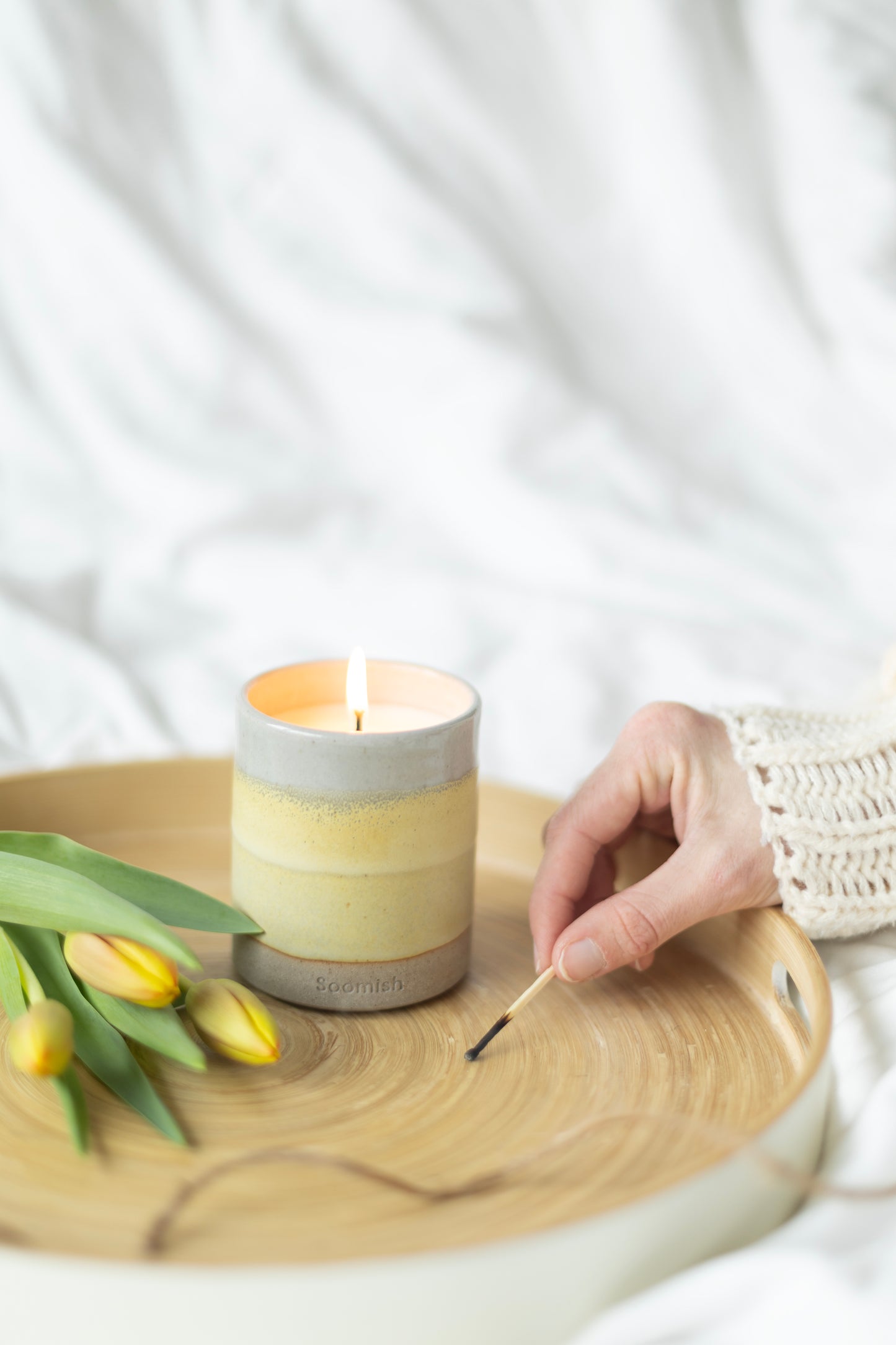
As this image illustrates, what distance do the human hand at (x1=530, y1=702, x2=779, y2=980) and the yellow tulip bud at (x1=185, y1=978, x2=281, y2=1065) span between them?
0.57 feet

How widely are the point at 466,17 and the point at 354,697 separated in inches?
53.9

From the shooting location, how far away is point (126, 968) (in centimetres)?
60

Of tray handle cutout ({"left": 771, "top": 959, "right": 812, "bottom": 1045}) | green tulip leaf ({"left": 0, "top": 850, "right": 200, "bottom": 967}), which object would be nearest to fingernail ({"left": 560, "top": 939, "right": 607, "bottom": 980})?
tray handle cutout ({"left": 771, "top": 959, "right": 812, "bottom": 1045})

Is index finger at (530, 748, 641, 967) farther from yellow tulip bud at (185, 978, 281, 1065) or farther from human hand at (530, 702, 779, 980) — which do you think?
yellow tulip bud at (185, 978, 281, 1065)

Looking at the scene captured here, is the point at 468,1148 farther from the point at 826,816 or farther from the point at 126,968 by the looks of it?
the point at 826,816

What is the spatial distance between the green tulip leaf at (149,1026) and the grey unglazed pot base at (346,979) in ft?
0.30

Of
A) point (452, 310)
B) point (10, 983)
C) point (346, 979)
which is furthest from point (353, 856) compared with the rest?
point (452, 310)

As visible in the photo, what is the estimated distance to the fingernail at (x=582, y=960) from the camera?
0.71 metres

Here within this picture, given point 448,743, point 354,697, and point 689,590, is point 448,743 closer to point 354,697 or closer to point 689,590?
point 354,697

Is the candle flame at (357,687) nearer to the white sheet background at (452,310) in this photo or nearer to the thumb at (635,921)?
the thumb at (635,921)

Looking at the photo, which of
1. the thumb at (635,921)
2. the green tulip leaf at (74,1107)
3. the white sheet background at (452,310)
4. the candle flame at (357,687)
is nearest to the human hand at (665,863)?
the thumb at (635,921)

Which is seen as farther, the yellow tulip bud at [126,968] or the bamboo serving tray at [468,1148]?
the yellow tulip bud at [126,968]

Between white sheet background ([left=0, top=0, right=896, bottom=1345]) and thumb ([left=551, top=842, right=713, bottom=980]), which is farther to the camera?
white sheet background ([left=0, top=0, right=896, bottom=1345])

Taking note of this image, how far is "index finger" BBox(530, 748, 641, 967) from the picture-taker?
2.55 feet
